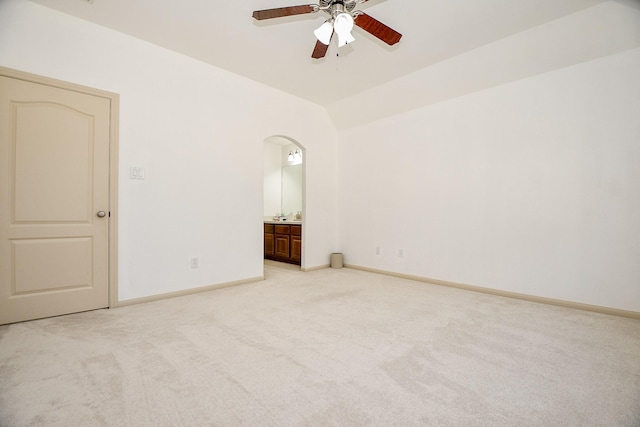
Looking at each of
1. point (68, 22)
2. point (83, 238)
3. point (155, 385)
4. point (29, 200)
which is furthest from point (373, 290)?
point (68, 22)

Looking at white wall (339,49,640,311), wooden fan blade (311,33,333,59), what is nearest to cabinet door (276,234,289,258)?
white wall (339,49,640,311)

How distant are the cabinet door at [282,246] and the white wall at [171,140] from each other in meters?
1.32

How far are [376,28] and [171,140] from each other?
8.00 feet

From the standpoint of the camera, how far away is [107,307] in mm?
2814

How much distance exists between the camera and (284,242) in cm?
538

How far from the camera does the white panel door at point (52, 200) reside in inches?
93.7

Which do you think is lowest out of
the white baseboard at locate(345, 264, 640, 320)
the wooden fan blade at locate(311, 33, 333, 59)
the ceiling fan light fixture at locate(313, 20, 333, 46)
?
the white baseboard at locate(345, 264, 640, 320)

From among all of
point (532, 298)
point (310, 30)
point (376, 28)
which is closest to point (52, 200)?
point (310, 30)

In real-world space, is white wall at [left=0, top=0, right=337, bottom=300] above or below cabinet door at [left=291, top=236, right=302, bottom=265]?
above

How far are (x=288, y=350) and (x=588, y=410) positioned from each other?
166cm

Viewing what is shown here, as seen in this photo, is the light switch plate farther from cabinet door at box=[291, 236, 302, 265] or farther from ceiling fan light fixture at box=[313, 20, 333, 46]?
cabinet door at box=[291, 236, 302, 265]

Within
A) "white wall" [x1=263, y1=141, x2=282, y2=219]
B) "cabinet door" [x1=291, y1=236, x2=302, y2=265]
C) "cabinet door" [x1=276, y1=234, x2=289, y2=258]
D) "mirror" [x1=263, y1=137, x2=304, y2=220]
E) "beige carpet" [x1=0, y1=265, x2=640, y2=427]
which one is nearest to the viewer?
"beige carpet" [x1=0, y1=265, x2=640, y2=427]

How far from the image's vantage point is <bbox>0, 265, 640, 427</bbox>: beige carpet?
1.36 meters

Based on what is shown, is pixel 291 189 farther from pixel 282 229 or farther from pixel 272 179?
pixel 282 229
